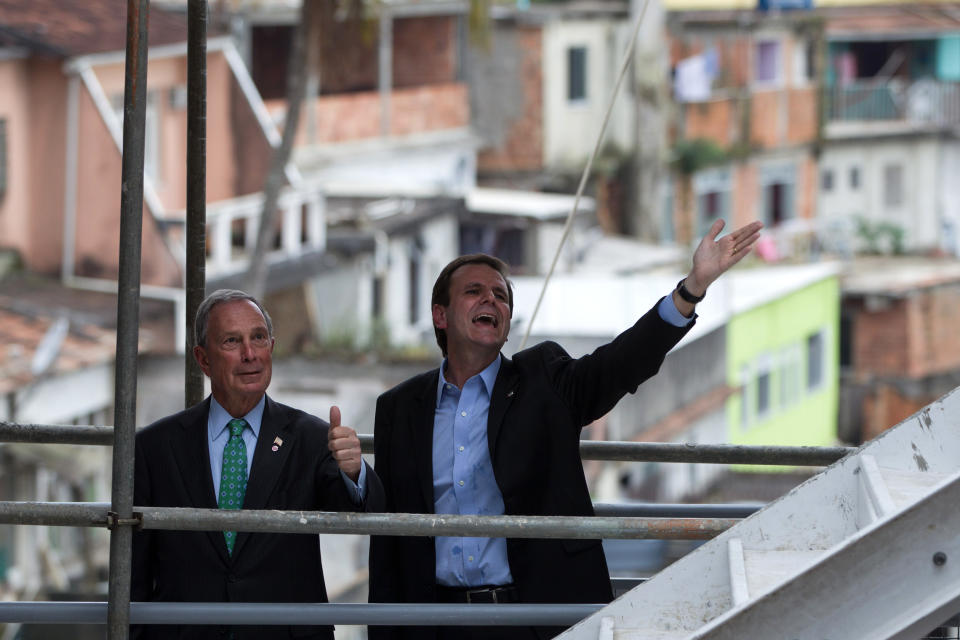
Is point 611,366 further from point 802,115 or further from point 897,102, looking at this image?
point 897,102

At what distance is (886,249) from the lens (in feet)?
131

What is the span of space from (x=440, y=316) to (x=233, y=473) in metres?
0.60

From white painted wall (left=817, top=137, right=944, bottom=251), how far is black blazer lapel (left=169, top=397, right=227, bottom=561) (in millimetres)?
37361

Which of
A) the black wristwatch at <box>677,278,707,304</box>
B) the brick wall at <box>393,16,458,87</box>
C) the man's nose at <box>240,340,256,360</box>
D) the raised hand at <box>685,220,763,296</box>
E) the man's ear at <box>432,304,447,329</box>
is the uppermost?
the brick wall at <box>393,16,458,87</box>

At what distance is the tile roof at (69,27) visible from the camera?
20.0 metres

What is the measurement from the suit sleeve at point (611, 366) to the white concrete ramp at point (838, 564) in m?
0.42

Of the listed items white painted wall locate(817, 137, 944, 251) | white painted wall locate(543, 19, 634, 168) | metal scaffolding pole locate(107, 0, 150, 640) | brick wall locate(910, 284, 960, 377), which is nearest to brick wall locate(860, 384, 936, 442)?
brick wall locate(910, 284, 960, 377)

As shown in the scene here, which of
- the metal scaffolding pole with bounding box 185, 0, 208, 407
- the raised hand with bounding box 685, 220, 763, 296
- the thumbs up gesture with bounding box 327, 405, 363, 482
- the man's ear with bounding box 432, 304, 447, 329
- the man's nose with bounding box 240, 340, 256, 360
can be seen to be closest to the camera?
the thumbs up gesture with bounding box 327, 405, 363, 482

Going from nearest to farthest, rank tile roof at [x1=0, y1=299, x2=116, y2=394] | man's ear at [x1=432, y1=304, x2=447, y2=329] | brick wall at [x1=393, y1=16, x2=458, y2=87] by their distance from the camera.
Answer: man's ear at [x1=432, y1=304, x2=447, y2=329]
tile roof at [x1=0, y1=299, x2=116, y2=394]
brick wall at [x1=393, y1=16, x2=458, y2=87]

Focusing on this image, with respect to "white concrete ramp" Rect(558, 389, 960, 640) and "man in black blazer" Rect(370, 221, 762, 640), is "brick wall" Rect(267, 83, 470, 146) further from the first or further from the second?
"white concrete ramp" Rect(558, 389, 960, 640)

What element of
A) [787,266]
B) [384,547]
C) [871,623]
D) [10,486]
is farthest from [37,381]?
[787,266]

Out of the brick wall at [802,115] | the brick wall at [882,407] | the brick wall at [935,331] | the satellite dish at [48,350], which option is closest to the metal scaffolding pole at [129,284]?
the satellite dish at [48,350]

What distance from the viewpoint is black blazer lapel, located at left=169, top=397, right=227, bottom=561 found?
12.7ft

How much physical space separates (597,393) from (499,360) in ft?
0.77
